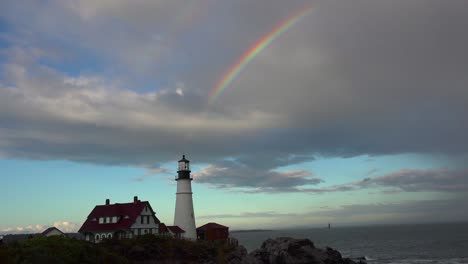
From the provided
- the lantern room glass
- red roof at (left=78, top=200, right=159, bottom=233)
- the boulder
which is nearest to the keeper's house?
red roof at (left=78, top=200, right=159, bottom=233)

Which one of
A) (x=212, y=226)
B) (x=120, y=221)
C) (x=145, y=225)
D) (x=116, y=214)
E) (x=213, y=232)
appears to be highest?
(x=116, y=214)

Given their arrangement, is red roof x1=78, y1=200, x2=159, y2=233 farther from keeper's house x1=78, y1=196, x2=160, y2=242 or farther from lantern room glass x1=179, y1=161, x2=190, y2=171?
lantern room glass x1=179, y1=161, x2=190, y2=171

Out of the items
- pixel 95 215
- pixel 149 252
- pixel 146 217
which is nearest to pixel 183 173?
pixel 146 217

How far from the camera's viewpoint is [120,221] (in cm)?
6022

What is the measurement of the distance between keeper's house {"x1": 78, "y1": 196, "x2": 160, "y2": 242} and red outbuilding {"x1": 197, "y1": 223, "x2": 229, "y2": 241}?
7.23 meters

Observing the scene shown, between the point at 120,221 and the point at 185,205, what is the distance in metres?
8.93

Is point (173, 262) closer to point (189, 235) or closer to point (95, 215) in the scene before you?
point (189, 235)

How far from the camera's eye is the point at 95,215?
62688mm

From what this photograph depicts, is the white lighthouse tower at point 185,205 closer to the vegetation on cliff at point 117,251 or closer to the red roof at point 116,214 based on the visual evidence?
the red roof at point 116,214

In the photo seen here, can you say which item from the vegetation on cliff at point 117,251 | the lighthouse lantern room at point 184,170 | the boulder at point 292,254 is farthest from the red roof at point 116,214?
the boulder at point 292,254

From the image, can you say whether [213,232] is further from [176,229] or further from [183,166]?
[183,166]

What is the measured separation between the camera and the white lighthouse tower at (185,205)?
63.4 m

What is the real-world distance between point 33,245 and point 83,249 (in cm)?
338

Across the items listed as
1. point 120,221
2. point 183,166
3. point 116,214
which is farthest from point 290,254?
point 116,214
